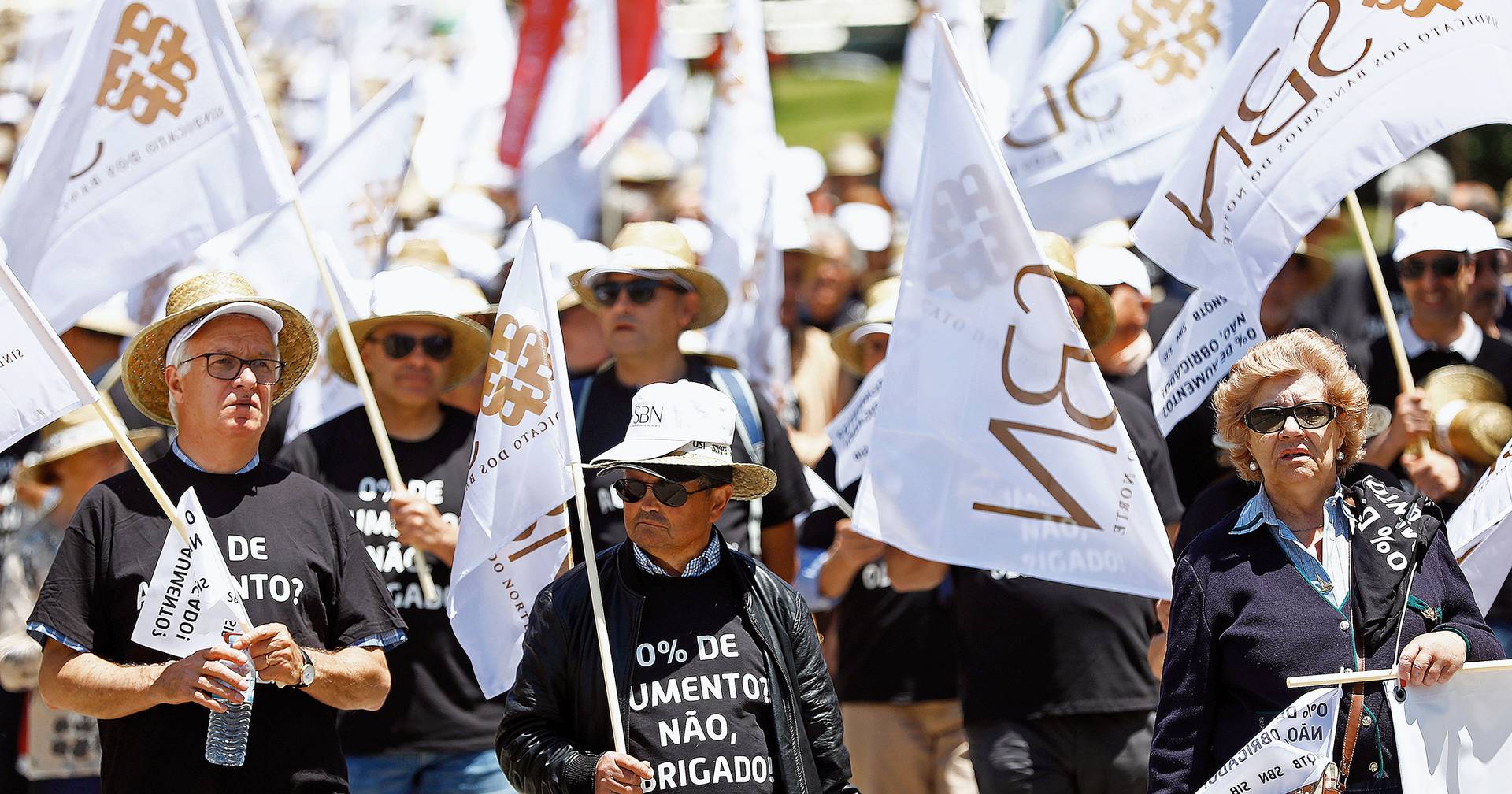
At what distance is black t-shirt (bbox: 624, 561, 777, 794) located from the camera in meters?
4.95

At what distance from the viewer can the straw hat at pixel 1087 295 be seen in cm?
708

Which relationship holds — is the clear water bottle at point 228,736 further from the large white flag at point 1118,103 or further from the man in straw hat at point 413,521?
the large white flag at point 1118,103

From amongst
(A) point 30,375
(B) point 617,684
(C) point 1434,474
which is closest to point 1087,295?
(C) point 1434,474

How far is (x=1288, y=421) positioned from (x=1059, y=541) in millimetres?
1089

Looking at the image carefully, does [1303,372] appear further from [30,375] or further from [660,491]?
[30,375]

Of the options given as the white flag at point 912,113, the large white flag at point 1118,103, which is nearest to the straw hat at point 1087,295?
the large white flag at point 1118,103

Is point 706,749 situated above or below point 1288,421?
below

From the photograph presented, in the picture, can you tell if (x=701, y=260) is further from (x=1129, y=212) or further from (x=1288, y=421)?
(x=1288, y=421)

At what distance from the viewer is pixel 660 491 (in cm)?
510

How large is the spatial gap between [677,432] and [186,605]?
1422mm

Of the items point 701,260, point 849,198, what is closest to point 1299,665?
point 701,260

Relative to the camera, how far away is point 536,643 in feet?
16.9

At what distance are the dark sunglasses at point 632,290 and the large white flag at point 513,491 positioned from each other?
1.23 meters

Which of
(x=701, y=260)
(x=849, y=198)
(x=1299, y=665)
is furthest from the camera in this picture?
(x=849, y=198)
